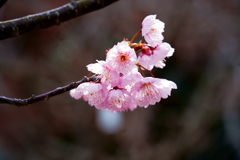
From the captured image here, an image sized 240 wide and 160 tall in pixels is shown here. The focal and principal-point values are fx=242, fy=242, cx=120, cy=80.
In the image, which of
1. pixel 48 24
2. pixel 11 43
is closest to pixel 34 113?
pixel 11 43

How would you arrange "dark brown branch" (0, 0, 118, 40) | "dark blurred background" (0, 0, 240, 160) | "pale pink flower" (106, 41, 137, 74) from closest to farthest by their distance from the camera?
"pale pink flower" (106, 41, 137, 74) → "dark brown branch" (0, 0, 118, 40) → "dark blurred background" (0, 0, 240, 160)

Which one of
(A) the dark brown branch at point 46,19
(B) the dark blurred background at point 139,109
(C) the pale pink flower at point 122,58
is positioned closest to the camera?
(C) the pale pink flower at point 122,58

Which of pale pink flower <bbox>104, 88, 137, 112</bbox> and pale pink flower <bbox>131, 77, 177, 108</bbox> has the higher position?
pale pink flower <bbox>131, 77, 177, 108</bbox>

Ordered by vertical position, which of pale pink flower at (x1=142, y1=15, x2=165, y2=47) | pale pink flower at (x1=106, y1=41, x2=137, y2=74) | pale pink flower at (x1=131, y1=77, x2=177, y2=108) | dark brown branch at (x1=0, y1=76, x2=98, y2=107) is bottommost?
dark brown branch at (x1=0, y1=76, x2=98, y2=107)

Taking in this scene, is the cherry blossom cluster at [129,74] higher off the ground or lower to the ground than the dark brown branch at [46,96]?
higher

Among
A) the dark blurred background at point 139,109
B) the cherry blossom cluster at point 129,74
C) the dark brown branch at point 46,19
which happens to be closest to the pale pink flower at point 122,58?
the cherry blossom cluster at point 129,74

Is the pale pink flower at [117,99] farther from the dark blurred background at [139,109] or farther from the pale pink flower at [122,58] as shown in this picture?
the dark blurred background at [139,109]

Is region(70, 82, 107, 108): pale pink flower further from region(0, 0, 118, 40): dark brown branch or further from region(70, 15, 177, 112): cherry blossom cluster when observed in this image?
region(0, 0, 118, 40): dark brown branch

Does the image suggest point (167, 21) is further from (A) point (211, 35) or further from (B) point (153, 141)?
(B) point (153, 141)

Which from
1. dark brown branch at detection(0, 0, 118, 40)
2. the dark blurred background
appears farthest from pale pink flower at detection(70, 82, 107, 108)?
the dark blurred background
